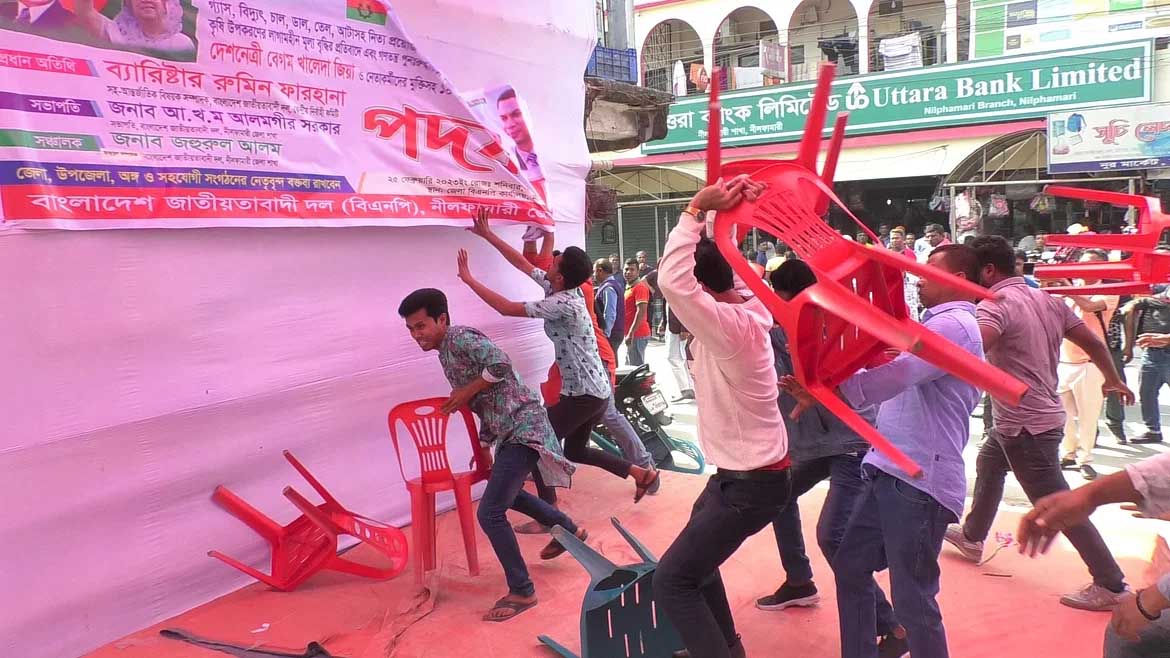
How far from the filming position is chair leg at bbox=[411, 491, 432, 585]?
4.07 metres

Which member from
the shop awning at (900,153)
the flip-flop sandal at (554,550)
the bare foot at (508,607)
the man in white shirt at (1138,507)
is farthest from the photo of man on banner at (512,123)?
the shop awning at (900,153)

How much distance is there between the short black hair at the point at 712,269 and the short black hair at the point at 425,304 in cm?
154

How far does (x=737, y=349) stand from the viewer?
2623mm

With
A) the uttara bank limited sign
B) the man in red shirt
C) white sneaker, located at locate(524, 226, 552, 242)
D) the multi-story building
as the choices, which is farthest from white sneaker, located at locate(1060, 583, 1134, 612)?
the uttara bank limited sign

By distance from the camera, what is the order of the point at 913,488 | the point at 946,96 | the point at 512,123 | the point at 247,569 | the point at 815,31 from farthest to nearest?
1. the point at 815,31
2. the point at 946,96
3. the point at 512,123
4. the point at 247,569
5. the point at 913,488

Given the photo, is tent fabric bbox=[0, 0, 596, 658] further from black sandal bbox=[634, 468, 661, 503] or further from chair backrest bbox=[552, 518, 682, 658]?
chair backrest bbox=[552, 518, 682, 658]

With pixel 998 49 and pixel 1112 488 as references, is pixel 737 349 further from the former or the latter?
pixel 998 49

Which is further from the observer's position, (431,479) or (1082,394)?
(1082,394)

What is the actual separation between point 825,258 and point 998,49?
1715 centimetres

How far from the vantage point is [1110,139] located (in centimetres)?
1379

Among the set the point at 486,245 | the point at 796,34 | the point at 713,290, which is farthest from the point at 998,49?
the point at 713,290

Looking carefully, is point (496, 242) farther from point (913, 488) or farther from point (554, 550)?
point (913, 488)

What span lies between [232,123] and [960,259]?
3.29m

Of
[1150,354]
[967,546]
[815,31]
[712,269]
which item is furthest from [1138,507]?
[815,31]
